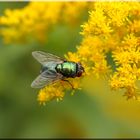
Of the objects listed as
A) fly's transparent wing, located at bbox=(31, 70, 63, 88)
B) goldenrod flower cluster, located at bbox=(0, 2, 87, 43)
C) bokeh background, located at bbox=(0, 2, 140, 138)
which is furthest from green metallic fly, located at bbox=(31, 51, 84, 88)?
bokeh background, located at bbox=(0, 2, 140, 138)

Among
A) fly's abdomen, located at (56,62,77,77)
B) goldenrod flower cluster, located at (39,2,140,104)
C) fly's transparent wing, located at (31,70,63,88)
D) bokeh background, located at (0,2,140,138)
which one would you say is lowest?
bokeh background, located at (0,2,140,138)

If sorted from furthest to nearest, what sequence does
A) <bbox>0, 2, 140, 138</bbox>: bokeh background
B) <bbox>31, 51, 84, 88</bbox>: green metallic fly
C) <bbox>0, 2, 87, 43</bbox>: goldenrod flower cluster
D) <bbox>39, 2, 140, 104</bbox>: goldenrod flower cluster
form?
1. <bbox>0, 2, 140, 138</bbox>: bokeh background
2. <bbox>0, 2, 87, 43</bbox>: goldenrod flower cluster
3. <bbox>31, 51, 84, 88</bbox>: green metallic fly
4. <bbox>39, 2, 140, 104</bbox>: goldenrod flower cluster

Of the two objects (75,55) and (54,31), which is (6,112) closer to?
(54,31)

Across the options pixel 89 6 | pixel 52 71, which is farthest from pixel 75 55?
pixel 89 6

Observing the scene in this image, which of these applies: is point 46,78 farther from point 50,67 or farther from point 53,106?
point 53,106

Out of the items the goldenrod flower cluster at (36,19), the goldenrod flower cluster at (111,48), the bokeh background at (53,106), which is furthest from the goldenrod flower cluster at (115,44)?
the bokeh background at (53,106)

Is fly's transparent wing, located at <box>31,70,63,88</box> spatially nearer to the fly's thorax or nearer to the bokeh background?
the fly's thorax

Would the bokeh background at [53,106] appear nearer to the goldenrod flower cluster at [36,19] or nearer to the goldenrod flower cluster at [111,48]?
the goldenrod flower cluster at [36,19]
